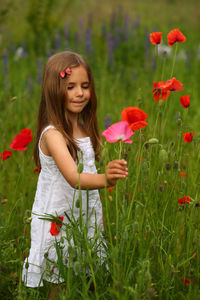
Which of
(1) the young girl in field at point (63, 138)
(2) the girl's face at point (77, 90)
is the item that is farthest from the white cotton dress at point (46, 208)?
(2) the girl's face at point (77, 90)

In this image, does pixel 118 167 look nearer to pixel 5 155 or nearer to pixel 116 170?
pixel 116 170

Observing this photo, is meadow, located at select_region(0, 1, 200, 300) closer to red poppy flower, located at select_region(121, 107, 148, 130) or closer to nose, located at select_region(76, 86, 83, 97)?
red poppy flower, located at select_region(121, 107, 148, 130)

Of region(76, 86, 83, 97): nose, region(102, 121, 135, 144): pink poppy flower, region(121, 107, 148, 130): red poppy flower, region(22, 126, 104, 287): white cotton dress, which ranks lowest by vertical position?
region(22, 126, 104, 287): white cotton dress

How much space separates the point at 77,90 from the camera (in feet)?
4.58

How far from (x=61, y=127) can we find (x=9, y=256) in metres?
0.50

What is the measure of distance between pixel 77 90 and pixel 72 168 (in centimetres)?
33

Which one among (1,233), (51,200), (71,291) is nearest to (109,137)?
(71,291)

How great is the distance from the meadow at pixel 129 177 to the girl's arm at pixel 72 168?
4 centimetres

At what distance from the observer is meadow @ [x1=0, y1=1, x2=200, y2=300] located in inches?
42.4

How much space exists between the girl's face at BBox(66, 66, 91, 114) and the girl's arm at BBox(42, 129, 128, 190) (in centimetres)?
14

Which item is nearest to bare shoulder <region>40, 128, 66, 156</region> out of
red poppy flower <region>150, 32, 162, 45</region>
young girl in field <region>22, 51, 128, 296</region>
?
young girl in field <region>22, 51, 128, 296</region>

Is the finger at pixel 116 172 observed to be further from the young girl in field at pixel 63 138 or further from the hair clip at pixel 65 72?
the hair clip at pixel 65 72

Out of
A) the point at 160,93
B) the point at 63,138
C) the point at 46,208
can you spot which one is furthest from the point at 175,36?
the point at 46,208

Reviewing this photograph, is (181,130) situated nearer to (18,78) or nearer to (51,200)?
(51,200)
